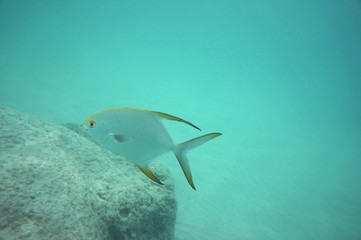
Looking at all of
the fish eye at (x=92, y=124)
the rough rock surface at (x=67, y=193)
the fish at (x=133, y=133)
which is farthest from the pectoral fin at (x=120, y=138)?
the rough rock surface at (x=67, y=193)

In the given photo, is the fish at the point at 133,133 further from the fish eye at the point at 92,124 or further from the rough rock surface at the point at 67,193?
the rough rock surface at the point at 67,193

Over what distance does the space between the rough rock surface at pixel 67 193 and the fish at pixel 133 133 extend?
0.59m

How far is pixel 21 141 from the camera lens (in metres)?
1.36

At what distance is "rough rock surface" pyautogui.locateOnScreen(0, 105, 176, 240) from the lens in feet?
3.11

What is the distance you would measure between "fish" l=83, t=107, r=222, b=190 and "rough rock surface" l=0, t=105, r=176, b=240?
587mm

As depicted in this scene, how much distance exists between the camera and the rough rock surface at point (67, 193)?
3.11 feet

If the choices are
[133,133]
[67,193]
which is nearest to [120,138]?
[133,133]

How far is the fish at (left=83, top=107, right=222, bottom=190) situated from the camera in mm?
937

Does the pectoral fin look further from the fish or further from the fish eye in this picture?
the fish eye

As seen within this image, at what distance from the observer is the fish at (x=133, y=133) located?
94 cm

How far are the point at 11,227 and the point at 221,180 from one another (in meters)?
5.56

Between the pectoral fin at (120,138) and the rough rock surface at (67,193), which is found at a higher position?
the pectoral fin at (120,138)

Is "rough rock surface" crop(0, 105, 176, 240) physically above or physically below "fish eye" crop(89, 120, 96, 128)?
below

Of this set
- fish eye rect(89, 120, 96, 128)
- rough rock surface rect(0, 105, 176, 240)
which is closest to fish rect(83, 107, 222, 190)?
fish eye rect(89, 120, 96, 128)
